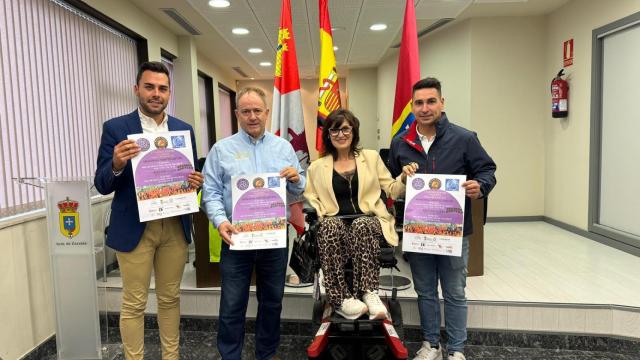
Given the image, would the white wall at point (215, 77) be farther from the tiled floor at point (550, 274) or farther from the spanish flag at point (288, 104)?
the tiled floor at point (550, 274)

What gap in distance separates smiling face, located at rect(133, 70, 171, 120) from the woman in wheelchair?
85cm

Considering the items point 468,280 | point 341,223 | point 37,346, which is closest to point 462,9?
point 468,280

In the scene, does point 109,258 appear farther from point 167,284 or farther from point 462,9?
point 462,9

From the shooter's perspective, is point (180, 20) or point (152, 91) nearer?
point (152, 91)

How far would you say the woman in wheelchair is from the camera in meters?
2.05

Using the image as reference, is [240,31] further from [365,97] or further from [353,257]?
[353,257]

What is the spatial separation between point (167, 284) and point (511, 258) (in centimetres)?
303

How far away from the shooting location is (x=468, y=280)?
3.11 meters

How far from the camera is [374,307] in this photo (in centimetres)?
197

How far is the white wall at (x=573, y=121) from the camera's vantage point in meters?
4.26

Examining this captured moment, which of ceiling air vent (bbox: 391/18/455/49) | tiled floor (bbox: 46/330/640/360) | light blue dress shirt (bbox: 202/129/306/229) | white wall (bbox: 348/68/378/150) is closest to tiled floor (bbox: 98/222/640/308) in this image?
tiled floor (bbox: 46/330/640/360)

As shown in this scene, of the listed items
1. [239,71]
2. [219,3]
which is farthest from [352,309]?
[239,71]

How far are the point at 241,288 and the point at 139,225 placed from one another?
1.93 feet

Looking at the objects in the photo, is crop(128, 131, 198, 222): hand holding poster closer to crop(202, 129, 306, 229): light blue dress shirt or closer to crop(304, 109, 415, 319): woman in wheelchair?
crop(202, 129, 306, 229): light blue dress shirt
